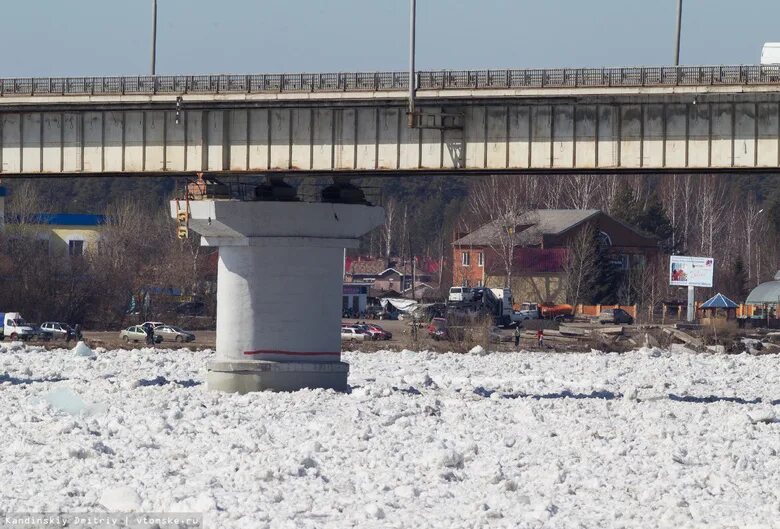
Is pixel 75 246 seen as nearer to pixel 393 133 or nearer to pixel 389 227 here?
pixel 389 227

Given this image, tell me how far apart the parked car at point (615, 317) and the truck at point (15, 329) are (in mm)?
38550

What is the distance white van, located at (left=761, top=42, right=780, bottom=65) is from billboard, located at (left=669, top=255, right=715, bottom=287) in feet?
179

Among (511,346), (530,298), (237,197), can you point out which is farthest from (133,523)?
(530,298)

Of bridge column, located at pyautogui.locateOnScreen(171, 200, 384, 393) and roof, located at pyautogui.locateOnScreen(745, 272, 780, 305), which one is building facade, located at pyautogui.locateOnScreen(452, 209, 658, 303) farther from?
bridge column, located at pyautogui.locateOnScreen(171, 200, 384, 393)

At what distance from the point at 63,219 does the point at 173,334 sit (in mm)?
39271

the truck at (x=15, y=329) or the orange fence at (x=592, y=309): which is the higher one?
the orange fence at (x=592, y=309)

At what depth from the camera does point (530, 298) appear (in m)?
106

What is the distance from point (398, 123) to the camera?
124 feet

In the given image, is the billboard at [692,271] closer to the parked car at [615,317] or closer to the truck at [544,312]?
the parked car at [615,317]

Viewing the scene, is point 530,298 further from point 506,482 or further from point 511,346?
point 506,482

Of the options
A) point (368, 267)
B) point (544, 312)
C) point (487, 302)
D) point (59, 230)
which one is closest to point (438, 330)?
point (487, 302)

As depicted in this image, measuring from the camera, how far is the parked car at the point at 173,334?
67.1 m

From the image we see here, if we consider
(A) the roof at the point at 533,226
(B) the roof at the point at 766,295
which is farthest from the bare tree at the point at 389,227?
(B) the roof at the point at 766,295

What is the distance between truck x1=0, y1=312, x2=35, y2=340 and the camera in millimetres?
65375
